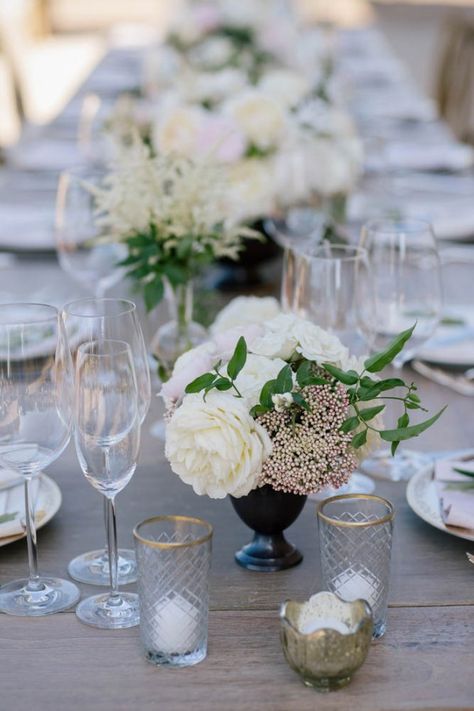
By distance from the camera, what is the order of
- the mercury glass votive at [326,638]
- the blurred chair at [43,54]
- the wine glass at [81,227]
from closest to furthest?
the mercury glass votive at [326,638] → the wine glass at [81,227] → the blurred chair at [43,54]

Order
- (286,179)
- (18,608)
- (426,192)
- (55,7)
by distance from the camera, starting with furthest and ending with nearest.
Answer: (55,7), (426,192), (286,179), (18,608)

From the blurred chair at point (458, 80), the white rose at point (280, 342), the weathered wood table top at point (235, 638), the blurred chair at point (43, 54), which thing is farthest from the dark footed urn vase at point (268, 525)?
the blurred chair at point (43, 54)

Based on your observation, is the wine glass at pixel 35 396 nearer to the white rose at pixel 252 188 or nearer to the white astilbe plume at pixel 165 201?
the white astilbe plume at pixel 165 201

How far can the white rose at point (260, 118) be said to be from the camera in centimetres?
187

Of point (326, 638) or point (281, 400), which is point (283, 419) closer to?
point (281, 400)

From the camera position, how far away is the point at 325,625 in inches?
32.7

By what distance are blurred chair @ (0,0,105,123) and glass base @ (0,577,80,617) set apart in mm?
5185

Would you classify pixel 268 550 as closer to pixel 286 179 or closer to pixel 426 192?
pixel 286 179

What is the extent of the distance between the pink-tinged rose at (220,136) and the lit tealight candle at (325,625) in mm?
1075

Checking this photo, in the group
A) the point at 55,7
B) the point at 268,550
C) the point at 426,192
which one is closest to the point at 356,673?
the point at 268,550

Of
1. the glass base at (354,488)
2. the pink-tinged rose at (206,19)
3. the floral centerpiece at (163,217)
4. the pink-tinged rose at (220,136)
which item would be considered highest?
the pink-tinged rose at (206,19)

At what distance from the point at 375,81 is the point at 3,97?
Result: 4.54 ft

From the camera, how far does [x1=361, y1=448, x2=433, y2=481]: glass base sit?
124 centimetres

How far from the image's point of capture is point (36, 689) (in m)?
0.84
